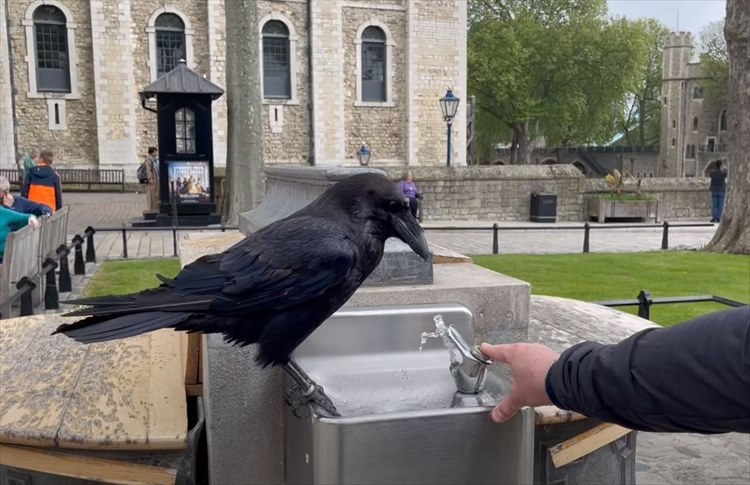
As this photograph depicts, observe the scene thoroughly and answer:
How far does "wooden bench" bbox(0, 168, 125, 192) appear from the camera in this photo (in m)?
27.6

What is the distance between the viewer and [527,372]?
1.66m

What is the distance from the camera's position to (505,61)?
40.4 meters

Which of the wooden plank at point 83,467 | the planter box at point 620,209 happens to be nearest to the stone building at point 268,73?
the planter box at point 620,209

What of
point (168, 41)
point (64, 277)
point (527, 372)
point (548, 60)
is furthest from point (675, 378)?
point (548, 60)

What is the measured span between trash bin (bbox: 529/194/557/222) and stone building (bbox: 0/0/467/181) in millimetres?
13377

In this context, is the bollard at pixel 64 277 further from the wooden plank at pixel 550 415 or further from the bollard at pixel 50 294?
the wooden plank at pixel 550 415

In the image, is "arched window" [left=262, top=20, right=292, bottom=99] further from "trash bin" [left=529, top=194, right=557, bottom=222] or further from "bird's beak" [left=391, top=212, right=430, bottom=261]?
"bird's beak" [left=391, top=212, right=430, bottom=261]

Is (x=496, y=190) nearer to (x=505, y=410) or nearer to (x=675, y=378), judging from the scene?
(x=505, y=410)

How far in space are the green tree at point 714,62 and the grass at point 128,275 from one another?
6156 cm

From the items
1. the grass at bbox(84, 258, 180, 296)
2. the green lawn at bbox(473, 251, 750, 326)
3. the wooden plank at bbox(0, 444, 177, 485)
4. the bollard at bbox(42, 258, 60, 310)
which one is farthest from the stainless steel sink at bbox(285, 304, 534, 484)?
the grass at bbox(84, 258, 180, 296)

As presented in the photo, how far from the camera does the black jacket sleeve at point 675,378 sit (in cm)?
115

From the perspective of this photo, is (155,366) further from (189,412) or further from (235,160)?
(235,160)

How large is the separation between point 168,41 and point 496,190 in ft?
56.9

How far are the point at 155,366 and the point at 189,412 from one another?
0.79 ft
